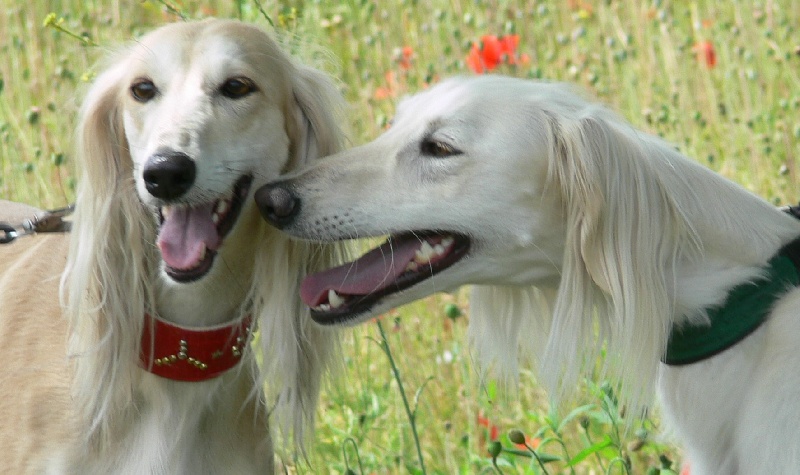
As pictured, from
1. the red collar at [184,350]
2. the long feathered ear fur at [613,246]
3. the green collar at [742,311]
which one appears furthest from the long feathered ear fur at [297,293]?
the green collar at [742,311]

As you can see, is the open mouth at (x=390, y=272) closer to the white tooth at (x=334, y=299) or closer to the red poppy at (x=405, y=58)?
the white tooth at (x=334, y=299)

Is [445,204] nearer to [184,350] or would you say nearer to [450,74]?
[184,350]

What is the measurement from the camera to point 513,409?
404cm

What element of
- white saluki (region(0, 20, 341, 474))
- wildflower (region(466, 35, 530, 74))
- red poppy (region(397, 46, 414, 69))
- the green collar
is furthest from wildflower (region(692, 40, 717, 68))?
the green collar

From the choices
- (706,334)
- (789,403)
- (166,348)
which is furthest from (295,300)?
(789,403)

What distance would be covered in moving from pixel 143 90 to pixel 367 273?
0.72m

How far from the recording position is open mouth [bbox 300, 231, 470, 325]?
275 cm

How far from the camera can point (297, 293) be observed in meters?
3.02

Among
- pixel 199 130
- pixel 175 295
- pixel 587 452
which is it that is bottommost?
pixel 587 452

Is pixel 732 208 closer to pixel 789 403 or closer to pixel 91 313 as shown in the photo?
pixel 789 403

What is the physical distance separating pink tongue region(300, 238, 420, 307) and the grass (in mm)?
432

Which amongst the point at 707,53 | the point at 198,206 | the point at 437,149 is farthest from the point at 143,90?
the point at 707,53

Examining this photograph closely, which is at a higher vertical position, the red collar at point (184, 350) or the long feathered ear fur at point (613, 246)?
the long feathered ear fur at point (613, 246)

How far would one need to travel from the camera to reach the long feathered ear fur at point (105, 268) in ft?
9.53
